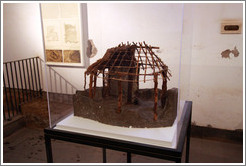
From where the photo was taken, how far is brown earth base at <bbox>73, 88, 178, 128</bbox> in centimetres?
188

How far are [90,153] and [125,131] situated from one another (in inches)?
78.6

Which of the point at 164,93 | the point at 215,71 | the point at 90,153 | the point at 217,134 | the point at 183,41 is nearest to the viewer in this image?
the point at 183,41

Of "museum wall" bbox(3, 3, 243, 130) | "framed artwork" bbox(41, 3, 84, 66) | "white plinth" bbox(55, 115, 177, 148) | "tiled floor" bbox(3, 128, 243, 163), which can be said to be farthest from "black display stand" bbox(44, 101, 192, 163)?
"tiled floor" bbox(3, 128, 243, 163)

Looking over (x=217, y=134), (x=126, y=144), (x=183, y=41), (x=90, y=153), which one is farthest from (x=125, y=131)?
(x=217, y=134)

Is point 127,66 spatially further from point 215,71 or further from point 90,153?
point 90,153

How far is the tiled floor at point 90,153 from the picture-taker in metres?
3.37

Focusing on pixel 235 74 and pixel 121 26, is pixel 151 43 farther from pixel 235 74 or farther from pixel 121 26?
pixel 235 74

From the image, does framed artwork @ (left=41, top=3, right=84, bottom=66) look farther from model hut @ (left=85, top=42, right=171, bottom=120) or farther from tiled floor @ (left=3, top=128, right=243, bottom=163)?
tiled floor @ (left=3, top=128, right=243, bottom=163)

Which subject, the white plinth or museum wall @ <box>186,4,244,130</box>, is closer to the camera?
the white plinth

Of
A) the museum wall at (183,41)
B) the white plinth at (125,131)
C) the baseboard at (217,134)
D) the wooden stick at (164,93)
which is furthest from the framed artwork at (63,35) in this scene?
the baseboard at (217,134)

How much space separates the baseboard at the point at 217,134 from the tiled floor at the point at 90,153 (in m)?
0.07

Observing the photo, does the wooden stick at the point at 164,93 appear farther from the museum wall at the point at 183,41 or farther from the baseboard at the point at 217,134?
the baseboard at the point at 217,134

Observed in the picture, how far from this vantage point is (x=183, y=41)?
67.9 inches

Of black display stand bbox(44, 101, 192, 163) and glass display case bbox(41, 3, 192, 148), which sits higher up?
glass display case bbox(41, 3, 192, 148)
